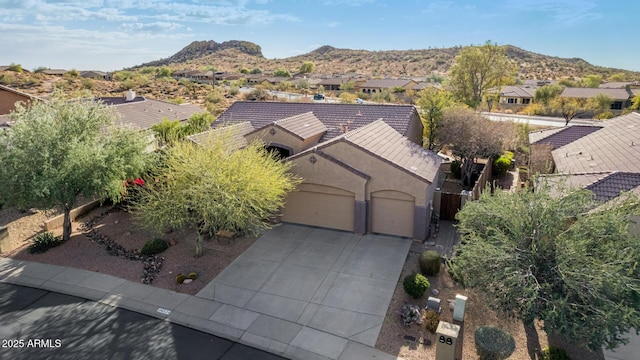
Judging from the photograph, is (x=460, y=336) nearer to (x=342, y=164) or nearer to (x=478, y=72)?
(x=342, y=164)

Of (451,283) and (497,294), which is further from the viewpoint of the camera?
(451,283)

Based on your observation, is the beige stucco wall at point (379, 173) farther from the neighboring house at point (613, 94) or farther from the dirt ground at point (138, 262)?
the neighboring house at point (613, 94)

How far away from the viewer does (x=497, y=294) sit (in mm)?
10984

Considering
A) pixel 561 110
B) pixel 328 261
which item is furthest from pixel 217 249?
pixel 561 110

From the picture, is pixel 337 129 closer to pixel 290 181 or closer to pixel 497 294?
pixel 290 181

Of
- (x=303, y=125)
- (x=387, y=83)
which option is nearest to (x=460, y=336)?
(x=303, y=125)

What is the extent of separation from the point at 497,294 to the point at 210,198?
1046cm

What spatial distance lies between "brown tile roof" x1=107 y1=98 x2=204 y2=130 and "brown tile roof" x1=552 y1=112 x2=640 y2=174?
29.1 metres

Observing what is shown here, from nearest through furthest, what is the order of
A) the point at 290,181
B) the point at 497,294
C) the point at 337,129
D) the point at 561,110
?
1. the point at 497,294
2. the point at 290,181
3. the point at 337,129
4. the point at 561,110

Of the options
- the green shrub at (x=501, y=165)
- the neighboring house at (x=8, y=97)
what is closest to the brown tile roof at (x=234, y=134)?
the green shrub at (x=501, y=165)

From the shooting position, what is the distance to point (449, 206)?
20.7 metres

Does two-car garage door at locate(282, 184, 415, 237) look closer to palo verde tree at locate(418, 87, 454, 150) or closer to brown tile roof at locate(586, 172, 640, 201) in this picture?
brown tile roof at locate(586, 172, 640, 201)

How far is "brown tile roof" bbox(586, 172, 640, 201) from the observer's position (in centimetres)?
1508

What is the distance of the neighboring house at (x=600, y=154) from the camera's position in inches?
620
